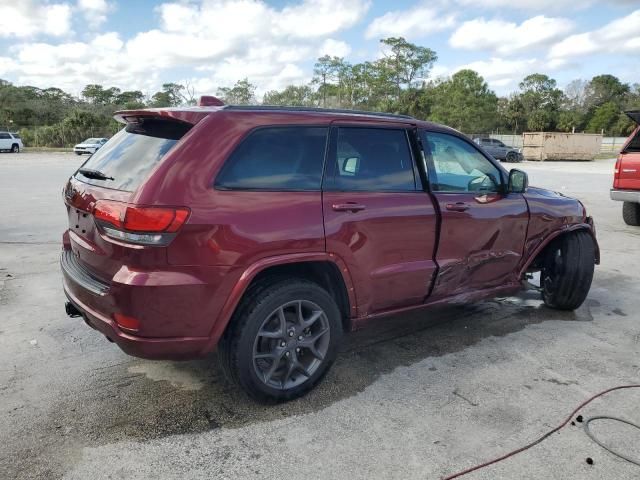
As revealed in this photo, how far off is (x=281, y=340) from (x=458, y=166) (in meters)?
2.03

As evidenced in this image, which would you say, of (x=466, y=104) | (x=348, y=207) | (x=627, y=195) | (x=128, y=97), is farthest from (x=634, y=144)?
(x=128, y=97)

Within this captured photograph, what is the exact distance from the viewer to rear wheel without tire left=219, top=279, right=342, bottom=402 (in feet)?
9.29

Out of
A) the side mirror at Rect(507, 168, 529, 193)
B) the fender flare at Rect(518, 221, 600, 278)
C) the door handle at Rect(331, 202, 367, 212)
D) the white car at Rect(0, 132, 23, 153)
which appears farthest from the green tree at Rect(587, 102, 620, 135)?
the door handle at Rect(331, 202, 367, 212)

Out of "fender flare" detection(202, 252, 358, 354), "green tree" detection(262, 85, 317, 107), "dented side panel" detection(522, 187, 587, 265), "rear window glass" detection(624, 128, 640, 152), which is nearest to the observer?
"fender flare" detection(202, 252, 358, 354)

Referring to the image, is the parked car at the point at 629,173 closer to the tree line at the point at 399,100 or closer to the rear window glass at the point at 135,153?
the rear window glass at the point at 135,153

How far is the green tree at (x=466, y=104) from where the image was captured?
184ft

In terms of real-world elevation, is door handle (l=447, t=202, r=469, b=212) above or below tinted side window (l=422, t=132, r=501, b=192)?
below

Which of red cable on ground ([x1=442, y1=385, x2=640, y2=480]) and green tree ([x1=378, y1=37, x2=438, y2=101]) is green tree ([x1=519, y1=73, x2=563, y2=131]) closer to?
green tree ([x1=378, y1=37, x2=438, y2=101])

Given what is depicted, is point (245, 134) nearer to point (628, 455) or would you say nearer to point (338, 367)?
point (338, 367)

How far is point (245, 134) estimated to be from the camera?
2.85 meters

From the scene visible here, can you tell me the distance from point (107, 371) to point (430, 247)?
2.39 m

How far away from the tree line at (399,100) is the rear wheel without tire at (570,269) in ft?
173

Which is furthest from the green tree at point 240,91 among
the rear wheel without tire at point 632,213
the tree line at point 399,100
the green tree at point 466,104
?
the rear wheel without tire at point 632,213

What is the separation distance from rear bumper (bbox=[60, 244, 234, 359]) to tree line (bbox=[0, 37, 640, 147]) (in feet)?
173
